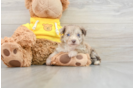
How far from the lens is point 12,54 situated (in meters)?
A: 0.94

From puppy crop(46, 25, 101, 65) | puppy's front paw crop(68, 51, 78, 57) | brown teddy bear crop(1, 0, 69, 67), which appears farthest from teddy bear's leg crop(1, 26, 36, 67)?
puppy's front paw crop(68, 51, 78, 57)

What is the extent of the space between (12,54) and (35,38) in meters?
0.25

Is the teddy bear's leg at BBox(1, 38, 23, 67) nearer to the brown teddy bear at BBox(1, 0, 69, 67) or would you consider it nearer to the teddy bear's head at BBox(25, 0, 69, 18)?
the brown teddy bear at BBox(1, 0, 69, 67)

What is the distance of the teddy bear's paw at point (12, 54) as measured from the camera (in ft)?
3.05

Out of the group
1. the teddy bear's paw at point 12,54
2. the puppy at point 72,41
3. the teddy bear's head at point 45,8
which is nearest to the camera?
the teddy bear's paw at point 12,54

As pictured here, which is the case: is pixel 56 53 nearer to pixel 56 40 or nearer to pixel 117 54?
pixel 56 40

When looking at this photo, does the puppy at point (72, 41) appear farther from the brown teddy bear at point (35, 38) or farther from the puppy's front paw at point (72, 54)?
the brown teddy bear at point (35, 38)

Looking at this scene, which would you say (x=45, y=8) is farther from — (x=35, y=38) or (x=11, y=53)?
(x=11, y=53)

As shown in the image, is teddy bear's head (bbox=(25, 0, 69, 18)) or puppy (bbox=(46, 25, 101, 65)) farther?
teddy bear's head (bbox=(25, 0, 69, 18))

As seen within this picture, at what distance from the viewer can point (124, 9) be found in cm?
155

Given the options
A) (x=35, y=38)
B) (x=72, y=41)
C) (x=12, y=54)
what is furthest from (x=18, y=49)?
(x=72, y=41)

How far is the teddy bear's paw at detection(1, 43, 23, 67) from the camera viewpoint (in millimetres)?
930

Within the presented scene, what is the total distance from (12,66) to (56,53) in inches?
14.2

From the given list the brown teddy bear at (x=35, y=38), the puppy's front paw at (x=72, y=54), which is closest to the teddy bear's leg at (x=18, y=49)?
the brown teddy bear at (x=35, y=38)
